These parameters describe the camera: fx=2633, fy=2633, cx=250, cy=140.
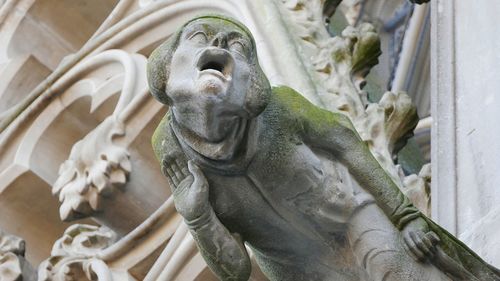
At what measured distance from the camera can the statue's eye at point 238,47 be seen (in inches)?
191

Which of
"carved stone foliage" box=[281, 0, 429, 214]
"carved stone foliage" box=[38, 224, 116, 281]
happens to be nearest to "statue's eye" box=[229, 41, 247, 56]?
"carved stone foliage" box=[281, 0, 429, 214]

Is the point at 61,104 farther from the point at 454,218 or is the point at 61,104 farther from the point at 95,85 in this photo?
the point at 454,218

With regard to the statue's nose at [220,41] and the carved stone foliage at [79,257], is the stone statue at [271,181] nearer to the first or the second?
the statue's nose at [220,41]

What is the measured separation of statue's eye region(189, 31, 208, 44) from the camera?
16.0 ft

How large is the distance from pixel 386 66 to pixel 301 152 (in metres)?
6.14

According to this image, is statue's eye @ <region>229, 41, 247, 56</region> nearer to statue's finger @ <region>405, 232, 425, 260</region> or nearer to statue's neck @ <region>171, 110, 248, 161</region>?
statue's neck @ <region>171, 110, 248, 161</region>

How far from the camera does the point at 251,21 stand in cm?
729

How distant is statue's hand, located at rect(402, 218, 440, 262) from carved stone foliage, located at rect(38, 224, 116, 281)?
2.33 metres

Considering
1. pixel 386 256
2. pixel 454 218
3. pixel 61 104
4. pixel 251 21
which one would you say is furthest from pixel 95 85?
pixel 386 256

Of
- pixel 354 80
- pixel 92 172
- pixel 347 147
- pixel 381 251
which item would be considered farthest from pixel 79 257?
pixel 381 251

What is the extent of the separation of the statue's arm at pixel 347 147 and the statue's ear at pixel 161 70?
0.23 m

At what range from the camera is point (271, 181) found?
4938 mm

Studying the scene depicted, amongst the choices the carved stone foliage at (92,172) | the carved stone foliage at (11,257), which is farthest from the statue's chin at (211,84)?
the carved stone foliage at (11,257)

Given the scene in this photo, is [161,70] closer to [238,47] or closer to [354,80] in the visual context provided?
[238,47]
